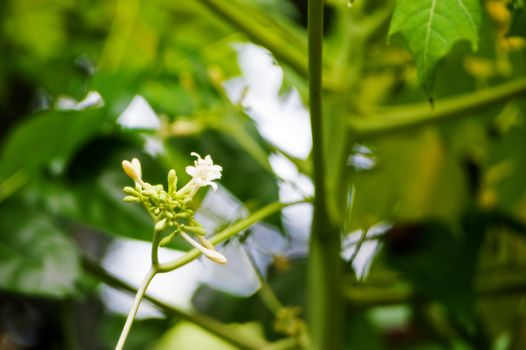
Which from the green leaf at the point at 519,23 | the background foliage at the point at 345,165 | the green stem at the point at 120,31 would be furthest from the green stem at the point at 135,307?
the green stem at the point at 120,31

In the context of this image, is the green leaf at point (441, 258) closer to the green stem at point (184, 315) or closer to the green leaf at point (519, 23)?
the green stem at point (184, 315)

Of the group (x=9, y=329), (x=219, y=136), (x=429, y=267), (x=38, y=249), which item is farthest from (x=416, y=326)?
(x=9, y=329)

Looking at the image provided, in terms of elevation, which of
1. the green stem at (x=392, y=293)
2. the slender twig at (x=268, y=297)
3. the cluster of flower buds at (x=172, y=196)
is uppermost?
the cluster of flower buds at (x=172, y=196)

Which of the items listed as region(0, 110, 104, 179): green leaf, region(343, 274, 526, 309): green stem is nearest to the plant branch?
region(343, 274, 526, 309): green stem

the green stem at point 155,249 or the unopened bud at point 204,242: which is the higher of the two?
the unopened bud at point 204,242

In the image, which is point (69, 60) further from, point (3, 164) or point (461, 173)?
point (461, 173)
